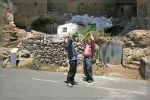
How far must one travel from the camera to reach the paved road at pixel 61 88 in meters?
9.43

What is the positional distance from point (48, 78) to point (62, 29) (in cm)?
887

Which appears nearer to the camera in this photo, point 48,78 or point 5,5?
point 48,78

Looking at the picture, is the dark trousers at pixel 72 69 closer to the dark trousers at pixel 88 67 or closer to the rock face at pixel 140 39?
the dark trousers at pixel 88 67

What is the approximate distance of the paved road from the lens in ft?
30.9

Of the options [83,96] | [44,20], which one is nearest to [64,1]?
[44,20]

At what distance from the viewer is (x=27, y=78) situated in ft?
37.0

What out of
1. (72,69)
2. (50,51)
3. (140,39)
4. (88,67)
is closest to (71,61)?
(72,69)

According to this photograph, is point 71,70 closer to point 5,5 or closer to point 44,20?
point 5,5

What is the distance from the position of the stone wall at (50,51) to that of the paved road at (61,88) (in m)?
2.93

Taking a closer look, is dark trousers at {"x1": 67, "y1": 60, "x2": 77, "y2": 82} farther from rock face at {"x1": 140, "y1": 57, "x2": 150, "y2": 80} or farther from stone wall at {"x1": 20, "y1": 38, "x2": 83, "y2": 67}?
stone wall at {"x1": 20, "y1": 38, "x2": 83, "y2": 67}

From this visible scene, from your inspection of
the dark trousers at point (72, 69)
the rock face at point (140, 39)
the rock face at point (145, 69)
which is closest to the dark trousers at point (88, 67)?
the dark trousers at point (72, 69)

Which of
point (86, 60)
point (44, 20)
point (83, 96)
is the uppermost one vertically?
point (44, 20)

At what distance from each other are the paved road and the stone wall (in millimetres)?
2933

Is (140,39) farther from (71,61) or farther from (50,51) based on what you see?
(71,61)
